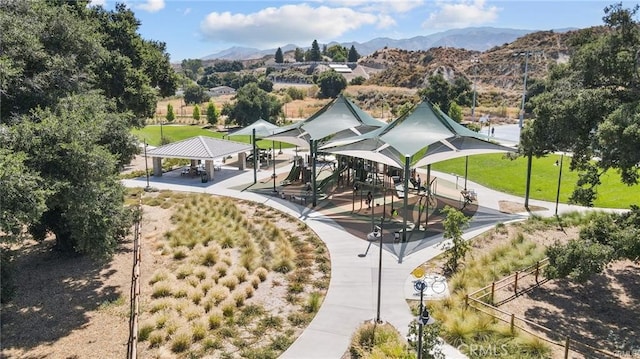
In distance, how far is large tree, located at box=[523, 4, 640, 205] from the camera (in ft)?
37.3

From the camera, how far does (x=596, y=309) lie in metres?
14.2

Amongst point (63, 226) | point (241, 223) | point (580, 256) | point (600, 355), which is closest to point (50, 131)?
point (63, 226)

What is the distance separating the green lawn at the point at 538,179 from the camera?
26.7 meters

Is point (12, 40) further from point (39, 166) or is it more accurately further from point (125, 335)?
point (125, 335)

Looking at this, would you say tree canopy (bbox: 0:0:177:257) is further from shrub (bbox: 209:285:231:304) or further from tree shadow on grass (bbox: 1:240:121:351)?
shrub (bbox: 209:285:231:304)

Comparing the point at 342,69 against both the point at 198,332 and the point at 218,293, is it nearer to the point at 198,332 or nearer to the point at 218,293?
the point at 218,293

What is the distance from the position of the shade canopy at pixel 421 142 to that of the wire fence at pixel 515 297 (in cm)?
801

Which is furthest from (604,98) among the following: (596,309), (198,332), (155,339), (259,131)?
(259,131)

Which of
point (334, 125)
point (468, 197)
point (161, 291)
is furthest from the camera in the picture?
point (334, 125)

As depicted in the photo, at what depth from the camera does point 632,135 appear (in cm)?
1066

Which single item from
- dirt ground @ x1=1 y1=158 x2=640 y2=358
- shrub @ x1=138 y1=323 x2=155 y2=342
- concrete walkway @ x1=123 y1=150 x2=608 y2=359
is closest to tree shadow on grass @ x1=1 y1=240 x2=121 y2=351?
dirt ground @ x1=1 y1=158 x2=640 y2=358

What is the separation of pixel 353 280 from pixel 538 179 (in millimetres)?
20903

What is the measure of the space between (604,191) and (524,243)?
41.9 ft

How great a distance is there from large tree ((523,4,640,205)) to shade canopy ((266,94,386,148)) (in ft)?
53.7
